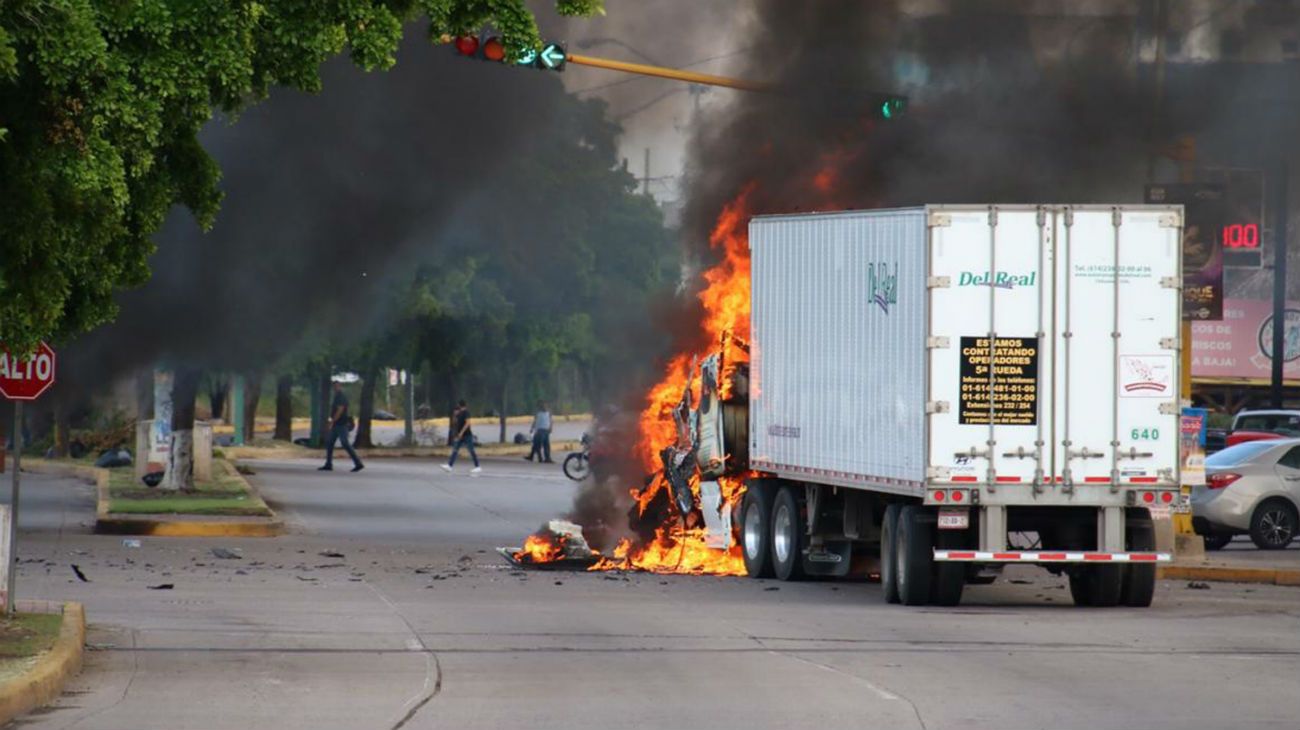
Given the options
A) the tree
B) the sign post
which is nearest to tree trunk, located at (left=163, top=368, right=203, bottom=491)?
the sign post

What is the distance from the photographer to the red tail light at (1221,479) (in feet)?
85.1

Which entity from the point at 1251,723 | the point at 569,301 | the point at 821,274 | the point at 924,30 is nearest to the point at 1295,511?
the point at 924,30

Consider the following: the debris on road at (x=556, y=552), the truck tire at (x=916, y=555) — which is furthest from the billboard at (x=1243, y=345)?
the truck tire at (x=916, y=555)

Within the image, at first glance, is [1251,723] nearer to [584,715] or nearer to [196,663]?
[584,715]

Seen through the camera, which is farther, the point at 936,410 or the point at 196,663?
the point at 936,410

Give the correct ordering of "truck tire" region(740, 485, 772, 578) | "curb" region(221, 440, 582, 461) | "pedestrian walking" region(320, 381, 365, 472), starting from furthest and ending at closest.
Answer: "curb" region(221, 440, 582, 461) < "pedestrian walking" region(320, 381, 365, 472) < "truck tire" region(740, 485, 772, 578)

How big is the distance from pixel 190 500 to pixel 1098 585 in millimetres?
15157

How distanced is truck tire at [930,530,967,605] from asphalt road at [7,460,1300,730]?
184 mm

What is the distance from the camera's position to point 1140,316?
1700 centimetres

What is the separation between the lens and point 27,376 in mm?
14688

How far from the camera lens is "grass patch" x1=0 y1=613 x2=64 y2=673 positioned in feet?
38.7

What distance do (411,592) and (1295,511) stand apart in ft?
43.7

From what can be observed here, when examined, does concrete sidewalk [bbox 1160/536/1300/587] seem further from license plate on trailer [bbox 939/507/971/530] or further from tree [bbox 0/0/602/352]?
tree [bbox 0/0/602/352]

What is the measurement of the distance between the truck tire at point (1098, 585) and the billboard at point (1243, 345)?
140ft
